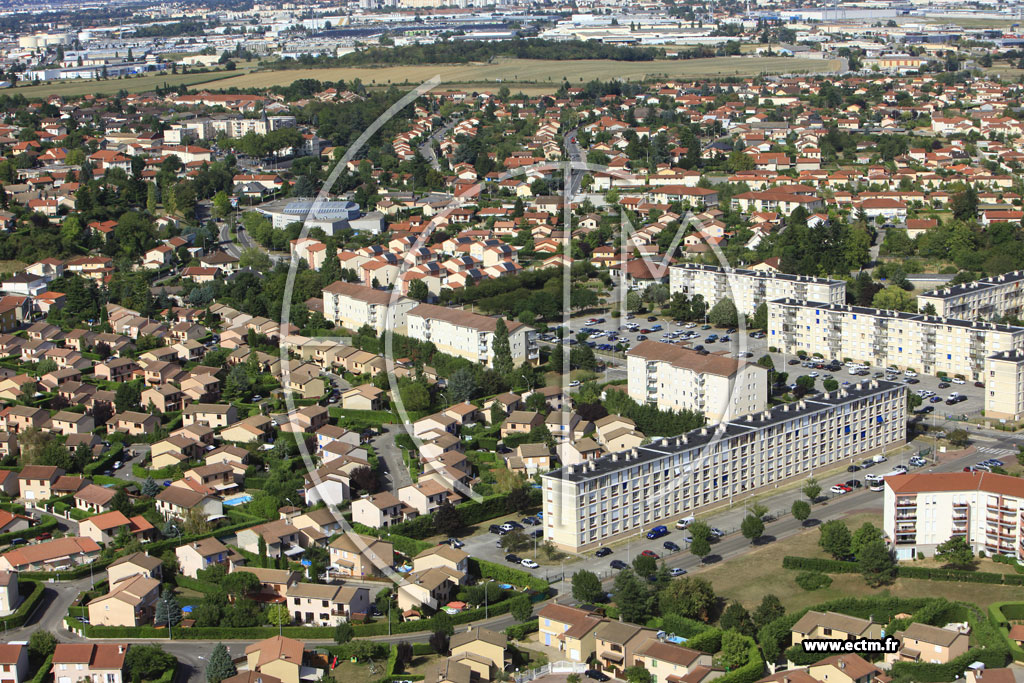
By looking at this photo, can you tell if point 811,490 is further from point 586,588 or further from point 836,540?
point 586,588

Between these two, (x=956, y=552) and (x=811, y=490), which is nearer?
(x=956, y=552)

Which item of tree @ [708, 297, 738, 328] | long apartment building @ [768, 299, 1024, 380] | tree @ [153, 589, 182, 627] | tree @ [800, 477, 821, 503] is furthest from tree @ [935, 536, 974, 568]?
tree @ [708, 297, 738, 328]

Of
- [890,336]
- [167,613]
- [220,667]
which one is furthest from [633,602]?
[890,336]

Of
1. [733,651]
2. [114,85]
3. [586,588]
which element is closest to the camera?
[733,651]

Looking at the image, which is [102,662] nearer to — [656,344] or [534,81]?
[656,344]

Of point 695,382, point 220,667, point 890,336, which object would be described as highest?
point 695,382

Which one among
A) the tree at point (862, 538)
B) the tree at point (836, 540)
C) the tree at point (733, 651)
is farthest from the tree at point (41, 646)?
the tree at point (862, 538)

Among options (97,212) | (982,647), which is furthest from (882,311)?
(97,212)
